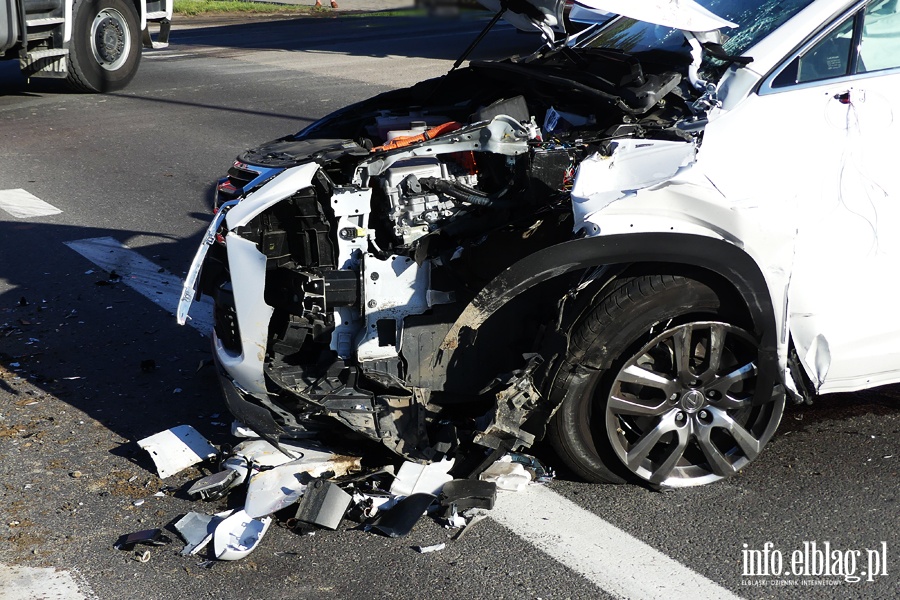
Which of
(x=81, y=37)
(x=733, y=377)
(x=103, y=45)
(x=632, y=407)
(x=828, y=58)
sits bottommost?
(x=632, y=407)

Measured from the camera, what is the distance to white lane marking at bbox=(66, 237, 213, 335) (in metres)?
6.04

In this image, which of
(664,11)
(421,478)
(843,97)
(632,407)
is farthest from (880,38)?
(421,478)

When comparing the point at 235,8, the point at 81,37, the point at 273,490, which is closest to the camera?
the point at 273,490

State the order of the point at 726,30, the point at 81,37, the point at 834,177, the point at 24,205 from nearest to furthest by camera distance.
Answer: the point at 834,177 → the point at 726,30 → the point at 24,205 → the point at 81,37

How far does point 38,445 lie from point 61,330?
1449 mm

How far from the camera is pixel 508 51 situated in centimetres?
1700

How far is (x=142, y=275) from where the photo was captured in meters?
6.69

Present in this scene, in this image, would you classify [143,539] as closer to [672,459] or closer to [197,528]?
[197,528]

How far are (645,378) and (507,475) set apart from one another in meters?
0.73

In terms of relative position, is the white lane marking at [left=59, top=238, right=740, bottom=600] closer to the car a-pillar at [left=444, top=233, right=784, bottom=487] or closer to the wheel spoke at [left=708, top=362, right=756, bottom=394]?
the car a-pillar at [left=444, top=233, right=784, bottom=487]

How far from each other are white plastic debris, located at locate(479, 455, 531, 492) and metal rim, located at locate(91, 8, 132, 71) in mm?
10806

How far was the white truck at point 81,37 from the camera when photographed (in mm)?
11719

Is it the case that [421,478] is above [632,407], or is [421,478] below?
below

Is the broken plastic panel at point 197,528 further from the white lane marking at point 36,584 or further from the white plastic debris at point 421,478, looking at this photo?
the white plastic debris at point 421,478
